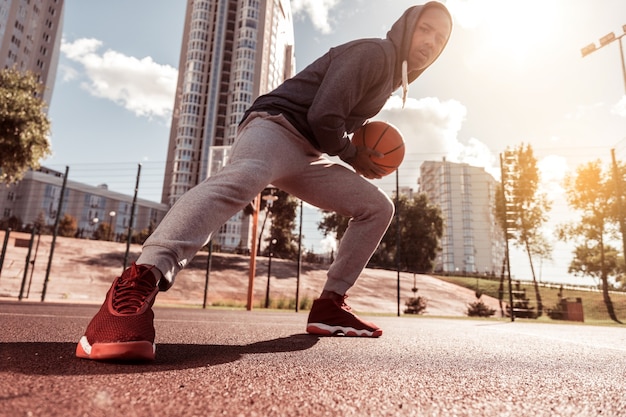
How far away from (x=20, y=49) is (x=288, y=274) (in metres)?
55.2

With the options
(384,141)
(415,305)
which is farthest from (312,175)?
(415,305)

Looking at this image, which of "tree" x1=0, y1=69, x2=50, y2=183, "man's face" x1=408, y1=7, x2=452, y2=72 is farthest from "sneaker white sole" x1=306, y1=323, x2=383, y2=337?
"tree" x1=0, y1=69, x2=50, y2=183

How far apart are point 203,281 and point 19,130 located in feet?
25.7

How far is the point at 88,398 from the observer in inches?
26.0

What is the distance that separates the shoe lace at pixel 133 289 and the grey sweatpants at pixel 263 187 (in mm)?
48

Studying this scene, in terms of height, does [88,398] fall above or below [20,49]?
below

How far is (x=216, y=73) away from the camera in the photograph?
5744cm

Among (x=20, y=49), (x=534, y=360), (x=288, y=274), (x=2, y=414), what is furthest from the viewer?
(x=20, y=49)

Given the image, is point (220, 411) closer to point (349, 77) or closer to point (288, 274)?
point (349, 77)

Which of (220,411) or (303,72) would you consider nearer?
(220,411)

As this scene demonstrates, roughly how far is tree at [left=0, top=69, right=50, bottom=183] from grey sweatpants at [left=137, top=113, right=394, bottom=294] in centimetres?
1328

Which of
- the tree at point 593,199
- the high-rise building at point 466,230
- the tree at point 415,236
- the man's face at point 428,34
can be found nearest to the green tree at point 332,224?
the tree at point 415,236

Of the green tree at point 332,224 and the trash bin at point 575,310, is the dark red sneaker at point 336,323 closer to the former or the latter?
the trash bin at point 575,310

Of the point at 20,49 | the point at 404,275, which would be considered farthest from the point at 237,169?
the point at 20,49
